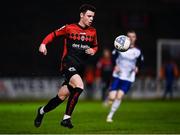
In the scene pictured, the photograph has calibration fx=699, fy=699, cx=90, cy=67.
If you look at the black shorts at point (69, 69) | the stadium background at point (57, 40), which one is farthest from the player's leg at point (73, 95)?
the stadium background at point (57, 40)

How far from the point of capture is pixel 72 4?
3403 cm

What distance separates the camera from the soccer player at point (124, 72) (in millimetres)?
17812

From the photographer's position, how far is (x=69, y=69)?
44.7 feet

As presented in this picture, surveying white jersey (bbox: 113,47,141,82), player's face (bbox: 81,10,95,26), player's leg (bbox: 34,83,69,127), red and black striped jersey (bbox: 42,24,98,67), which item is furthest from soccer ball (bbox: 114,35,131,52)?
white jersey (bbox: 113,47,141,82)

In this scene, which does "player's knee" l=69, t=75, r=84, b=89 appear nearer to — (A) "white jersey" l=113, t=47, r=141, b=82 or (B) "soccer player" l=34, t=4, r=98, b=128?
(B) "soccer player" l=34, t=4, r=98, b=128

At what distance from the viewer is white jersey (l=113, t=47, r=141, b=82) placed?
59.5 ft

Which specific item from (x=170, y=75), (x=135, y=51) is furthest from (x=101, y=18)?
(x=135, y=51)

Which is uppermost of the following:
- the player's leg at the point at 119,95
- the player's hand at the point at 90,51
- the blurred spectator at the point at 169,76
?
the player's hand at the point at 90,51

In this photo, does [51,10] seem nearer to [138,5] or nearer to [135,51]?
[138,5]

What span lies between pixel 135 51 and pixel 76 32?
4655 millimetres

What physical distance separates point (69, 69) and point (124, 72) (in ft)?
15.4

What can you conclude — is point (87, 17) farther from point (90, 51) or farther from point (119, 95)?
point (119, 95)

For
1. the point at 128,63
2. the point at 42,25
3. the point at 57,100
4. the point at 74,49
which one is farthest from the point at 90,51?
the point at 42,25

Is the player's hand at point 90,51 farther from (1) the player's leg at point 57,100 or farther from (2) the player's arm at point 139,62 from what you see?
(2) the player's arm at point 139,62
